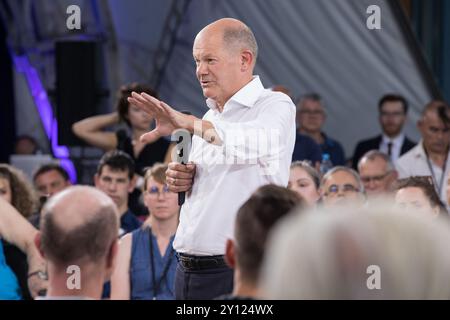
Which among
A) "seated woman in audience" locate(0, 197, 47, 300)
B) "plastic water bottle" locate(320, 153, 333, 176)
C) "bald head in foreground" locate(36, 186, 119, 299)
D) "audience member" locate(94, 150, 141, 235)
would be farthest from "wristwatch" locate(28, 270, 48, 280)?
"bald head in foreground" locate(36, 186, 119, 299)

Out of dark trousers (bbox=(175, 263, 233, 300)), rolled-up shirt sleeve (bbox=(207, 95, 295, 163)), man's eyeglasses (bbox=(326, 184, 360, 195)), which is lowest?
dark trousers (bbox=(175, 263, 233, 300))

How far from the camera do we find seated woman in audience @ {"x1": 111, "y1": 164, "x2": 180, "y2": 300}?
13.7 ft

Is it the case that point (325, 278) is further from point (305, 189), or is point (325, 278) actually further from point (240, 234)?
point (305, 189)

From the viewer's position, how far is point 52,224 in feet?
6.19

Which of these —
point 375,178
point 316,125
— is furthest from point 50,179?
point 375,178

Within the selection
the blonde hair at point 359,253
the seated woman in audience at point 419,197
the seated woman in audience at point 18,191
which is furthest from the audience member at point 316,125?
the blonde hair at point 359,253

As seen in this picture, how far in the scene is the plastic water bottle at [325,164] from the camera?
5455 millimetres

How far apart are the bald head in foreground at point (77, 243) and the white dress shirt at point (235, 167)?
72cm

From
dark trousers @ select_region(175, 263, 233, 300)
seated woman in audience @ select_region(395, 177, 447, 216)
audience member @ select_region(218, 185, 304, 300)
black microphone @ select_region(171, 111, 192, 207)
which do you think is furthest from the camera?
seated woman in audience @ select_region(395, 177, 447, 216)

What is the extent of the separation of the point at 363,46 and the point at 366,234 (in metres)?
5.55

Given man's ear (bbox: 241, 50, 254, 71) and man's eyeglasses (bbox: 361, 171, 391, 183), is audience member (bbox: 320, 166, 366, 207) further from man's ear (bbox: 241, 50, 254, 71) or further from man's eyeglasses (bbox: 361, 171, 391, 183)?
man's ear (bbox: 241, 50, 254, 71)

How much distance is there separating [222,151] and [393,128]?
11.7 ft

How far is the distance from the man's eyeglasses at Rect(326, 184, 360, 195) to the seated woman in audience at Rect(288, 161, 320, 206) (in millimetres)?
133

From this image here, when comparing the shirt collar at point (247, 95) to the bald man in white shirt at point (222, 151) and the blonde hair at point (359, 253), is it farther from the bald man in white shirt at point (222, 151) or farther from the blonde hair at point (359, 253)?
the blonde hair at point (359, 253)
